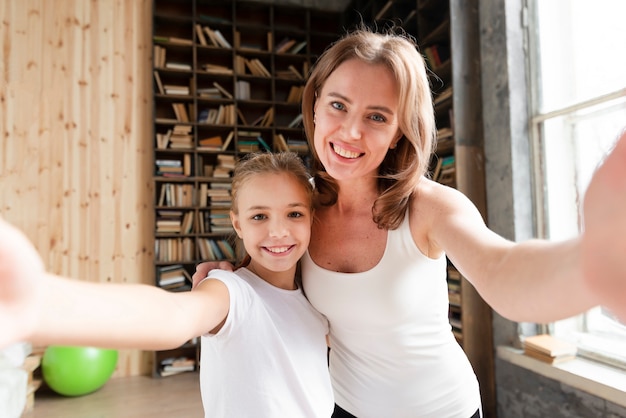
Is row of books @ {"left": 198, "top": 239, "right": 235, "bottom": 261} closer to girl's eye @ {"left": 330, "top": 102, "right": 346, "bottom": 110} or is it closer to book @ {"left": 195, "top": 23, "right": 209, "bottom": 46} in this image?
book @ {"left": 195, "top": 23, "right": 209, "bottom": 46}

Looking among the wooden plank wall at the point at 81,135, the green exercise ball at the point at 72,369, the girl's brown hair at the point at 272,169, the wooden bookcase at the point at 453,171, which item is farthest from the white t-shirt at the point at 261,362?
the wooden plank wall at the point at 81,135

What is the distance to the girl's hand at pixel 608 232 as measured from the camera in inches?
12.7

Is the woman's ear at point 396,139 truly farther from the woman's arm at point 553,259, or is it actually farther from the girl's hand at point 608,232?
the girl's hand at point 608,232

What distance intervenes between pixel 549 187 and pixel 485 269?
221 cm

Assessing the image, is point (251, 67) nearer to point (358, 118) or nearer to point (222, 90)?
point (222, 90)

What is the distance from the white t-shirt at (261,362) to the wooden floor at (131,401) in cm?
246

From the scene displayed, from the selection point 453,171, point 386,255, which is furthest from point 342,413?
point 453,171

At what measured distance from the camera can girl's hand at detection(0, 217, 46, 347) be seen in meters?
0.31

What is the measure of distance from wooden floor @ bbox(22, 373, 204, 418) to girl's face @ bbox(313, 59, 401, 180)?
2.72 meters

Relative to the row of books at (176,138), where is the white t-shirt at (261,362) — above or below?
below

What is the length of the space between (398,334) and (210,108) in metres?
3.90

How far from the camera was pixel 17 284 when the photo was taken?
1.05ft

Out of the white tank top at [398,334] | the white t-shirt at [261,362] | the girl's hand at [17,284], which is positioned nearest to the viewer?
the girl's hand at [17,284]

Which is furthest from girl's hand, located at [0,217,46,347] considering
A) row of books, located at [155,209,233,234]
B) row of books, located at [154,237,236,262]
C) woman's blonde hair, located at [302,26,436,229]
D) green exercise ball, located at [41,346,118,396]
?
row of books, located at [155,209,233,234]
